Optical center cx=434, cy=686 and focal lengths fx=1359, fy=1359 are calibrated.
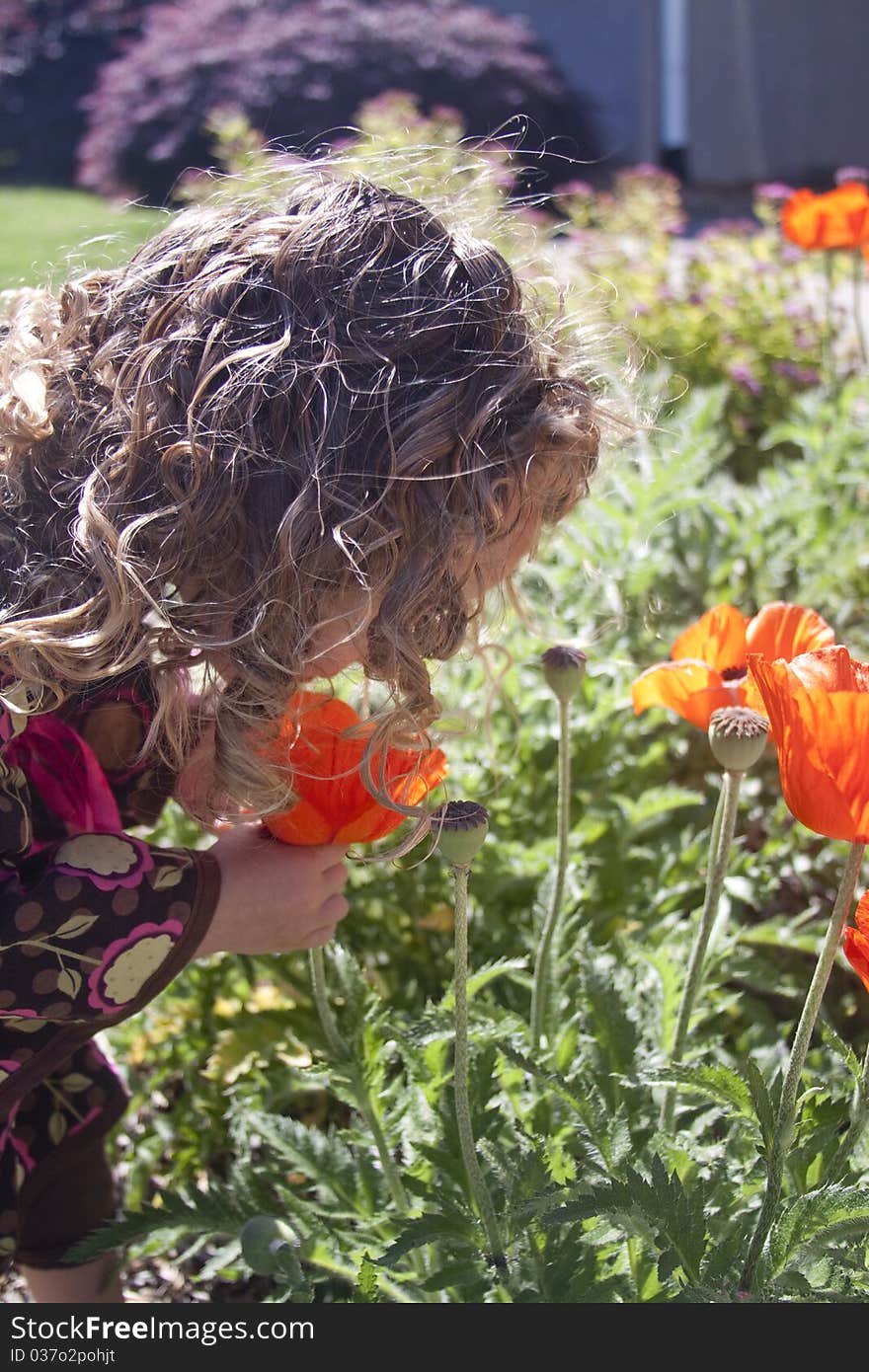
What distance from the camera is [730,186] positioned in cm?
1034

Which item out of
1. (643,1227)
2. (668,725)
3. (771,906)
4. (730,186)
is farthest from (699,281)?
(730,186)

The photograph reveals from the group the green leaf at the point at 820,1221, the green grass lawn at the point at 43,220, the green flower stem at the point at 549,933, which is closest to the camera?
the green leaf at the point at 820,1221

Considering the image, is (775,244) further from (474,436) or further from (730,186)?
(730,186)

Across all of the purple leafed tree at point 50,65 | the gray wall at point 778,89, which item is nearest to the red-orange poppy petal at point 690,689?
the gray wall at point 778,89

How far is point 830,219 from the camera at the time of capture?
3004 mm

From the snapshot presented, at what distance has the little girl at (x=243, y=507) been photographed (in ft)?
3.95

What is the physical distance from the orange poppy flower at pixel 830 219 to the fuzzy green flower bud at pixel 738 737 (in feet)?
7.11

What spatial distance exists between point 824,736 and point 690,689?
31 centimetres

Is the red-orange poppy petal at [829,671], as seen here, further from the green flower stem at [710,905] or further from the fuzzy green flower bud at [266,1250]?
the fuzzy green flower bud at [266,1250]

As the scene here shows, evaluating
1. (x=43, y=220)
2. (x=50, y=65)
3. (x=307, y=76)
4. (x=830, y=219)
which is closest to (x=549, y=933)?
(x=830, y=219)

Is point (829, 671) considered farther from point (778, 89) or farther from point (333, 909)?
point (778, 89)

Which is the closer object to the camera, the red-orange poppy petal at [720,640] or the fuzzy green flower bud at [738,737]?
the fuzzy green flower bud at [738,737]

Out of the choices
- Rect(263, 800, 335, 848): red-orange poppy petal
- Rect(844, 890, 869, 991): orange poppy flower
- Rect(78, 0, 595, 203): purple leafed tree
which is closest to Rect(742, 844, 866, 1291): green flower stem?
Rect(844, 890, 869, 991): orange poppy flower

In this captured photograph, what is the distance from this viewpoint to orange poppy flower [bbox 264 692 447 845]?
4.05ft
